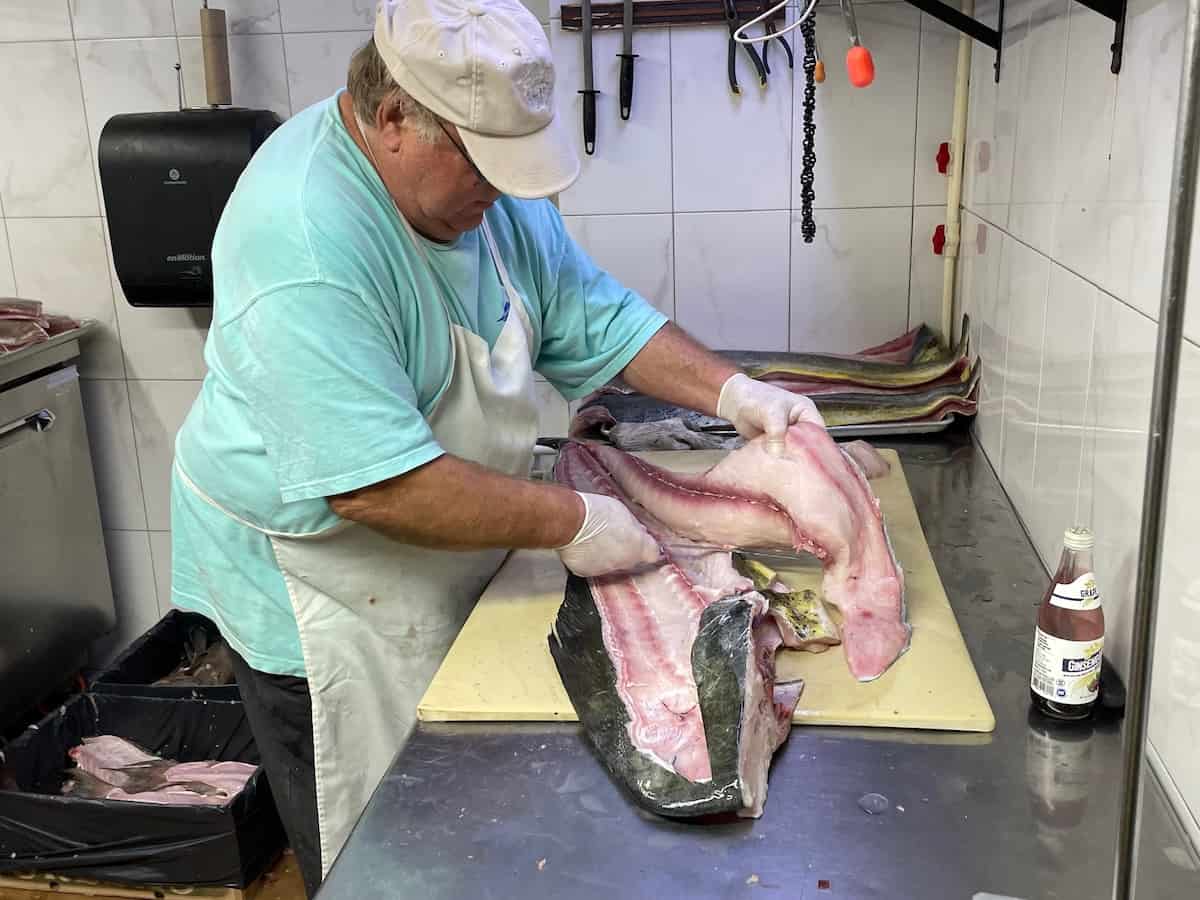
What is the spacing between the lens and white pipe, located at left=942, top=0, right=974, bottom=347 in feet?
7.60

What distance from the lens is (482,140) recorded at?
131 cm

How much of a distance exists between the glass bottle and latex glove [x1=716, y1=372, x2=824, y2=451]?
53 cm

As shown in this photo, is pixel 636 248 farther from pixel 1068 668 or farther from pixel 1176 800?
pixel 1176 800

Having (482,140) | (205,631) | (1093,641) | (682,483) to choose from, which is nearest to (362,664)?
(682,483)

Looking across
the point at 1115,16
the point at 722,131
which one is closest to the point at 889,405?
the point at 722,131

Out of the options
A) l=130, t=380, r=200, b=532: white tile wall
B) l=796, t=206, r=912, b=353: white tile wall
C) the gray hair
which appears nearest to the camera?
→ the gray hair

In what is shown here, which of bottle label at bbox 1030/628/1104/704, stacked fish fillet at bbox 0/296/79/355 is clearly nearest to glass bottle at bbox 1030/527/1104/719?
bottle label at bbox 1030/628/1104/704

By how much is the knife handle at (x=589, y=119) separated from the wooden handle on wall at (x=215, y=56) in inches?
38.7

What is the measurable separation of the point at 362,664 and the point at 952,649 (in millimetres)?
782

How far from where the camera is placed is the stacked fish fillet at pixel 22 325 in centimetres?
279

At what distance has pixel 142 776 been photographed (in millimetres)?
2740

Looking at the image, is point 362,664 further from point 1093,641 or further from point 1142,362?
point 1142,362

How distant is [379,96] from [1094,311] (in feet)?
2.94

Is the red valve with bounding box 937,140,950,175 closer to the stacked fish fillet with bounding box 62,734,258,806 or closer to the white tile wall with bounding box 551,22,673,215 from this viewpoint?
the white tile wall with bounding box 551,22,673,215
